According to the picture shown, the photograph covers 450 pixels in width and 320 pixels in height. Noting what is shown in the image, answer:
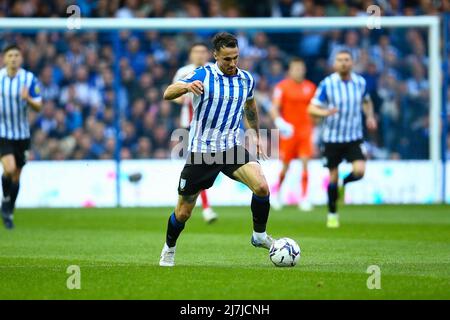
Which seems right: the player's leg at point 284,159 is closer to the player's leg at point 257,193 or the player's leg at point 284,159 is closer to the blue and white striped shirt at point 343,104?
the blue and white striped shirt at point 343,104

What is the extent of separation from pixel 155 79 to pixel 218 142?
11002 mm

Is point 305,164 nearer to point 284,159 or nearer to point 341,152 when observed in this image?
point 284,159

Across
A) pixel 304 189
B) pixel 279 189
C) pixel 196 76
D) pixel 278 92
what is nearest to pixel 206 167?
pixel 196 76

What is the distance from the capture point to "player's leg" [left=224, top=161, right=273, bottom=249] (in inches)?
373

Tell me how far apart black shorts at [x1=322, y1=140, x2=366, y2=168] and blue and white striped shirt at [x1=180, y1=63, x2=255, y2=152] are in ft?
17.4

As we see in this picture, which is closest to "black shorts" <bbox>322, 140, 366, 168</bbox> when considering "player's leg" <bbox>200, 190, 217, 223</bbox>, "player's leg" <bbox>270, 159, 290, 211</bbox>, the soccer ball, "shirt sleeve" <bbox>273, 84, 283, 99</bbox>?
"player's leg" <bbox>200, 190, 217, 223</bbox>

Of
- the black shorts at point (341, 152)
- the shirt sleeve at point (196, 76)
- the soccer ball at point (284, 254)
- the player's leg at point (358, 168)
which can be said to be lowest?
the soccer ball at point (284, 254)

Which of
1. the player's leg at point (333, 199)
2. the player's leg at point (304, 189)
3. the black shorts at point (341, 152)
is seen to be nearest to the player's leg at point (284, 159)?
the player's leg at point (304, 189)

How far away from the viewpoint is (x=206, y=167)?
31.4ft

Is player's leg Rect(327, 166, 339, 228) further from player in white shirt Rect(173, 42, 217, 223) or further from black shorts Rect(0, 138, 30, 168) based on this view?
black shorts Rect(0, 138, 30, 168)

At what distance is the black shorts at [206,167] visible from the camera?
951 centimetres

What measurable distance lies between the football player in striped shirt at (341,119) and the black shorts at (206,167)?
5.14 metres

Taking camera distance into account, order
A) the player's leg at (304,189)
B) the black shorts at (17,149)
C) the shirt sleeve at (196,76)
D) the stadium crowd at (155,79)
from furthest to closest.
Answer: the stadium crowd at (155,79) → the player's leg at (304,189) → the black shorts at (17,149) → the shirt sleeve at (196,76)
